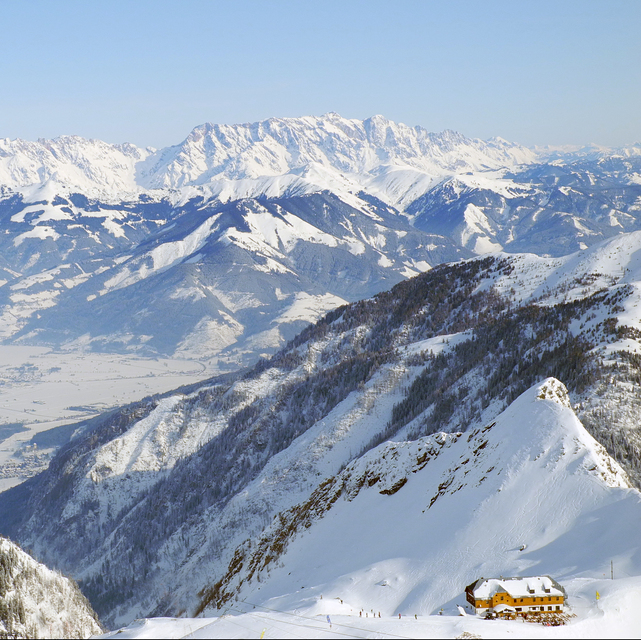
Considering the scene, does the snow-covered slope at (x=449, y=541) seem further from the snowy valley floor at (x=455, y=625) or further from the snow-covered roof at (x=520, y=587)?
the snow-covered roof at (x=520, y=587)

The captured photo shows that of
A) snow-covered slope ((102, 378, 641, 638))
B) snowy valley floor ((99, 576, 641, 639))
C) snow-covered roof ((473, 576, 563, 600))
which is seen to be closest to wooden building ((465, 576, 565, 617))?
snow-covered roof ((473, 576, 563, 600))

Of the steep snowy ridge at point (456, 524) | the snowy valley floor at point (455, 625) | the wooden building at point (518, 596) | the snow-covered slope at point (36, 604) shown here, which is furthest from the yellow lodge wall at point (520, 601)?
the snow-covered slope at point (36, 604)

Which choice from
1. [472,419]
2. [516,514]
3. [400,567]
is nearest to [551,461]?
[516,514]

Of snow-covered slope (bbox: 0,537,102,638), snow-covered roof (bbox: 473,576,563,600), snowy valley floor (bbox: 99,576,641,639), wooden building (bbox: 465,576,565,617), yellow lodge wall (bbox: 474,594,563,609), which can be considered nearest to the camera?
snowy valley floor (bbox: 99,576,641,639)

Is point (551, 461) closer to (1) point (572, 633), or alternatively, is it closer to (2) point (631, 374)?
(1) point (572, 633)

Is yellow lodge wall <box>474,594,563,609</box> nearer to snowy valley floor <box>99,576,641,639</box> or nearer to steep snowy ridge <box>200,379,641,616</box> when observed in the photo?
snowy valley floor <box>99,576,641,639</box>

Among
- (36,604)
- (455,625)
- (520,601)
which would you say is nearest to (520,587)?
(520,601)

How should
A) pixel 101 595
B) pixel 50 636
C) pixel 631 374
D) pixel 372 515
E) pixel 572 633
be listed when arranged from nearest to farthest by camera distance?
pixel 572 633
pixel 50 636
pixel 372 515
pixel 631 374
pixel 101 595
